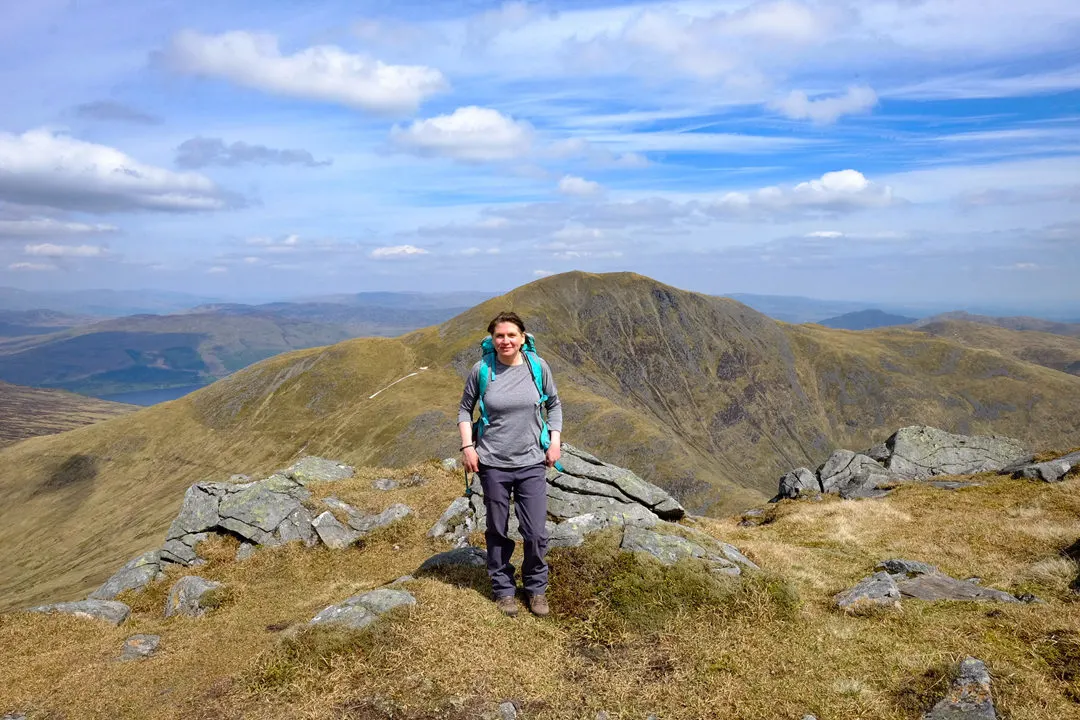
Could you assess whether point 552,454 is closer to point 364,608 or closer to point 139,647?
point 364,608

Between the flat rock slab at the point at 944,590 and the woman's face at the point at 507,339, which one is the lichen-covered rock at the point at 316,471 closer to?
the woman's face at the point at 507,339

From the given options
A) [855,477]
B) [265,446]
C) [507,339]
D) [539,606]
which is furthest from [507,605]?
[265,446]

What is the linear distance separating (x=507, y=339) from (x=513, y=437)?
6.12 ft

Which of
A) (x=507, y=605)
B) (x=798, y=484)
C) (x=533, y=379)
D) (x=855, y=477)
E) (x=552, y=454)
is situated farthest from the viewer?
(x=798, y=484)

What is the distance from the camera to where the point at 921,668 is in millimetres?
9070

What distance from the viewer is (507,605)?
11.3 m

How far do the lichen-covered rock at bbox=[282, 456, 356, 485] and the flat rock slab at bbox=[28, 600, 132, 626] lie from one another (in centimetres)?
807

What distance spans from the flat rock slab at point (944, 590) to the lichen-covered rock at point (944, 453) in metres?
28.6

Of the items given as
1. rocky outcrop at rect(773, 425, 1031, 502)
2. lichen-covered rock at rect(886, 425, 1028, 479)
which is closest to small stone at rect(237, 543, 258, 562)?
rocky outcrop at rect(773, 425, 1031, 502)

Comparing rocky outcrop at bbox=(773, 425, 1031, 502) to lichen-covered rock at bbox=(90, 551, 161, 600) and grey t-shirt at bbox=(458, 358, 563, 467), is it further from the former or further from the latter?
lichen-covered rock at bbox=(90, 551, 161, 600)

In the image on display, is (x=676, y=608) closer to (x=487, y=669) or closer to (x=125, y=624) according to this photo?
(x=487, y=669)

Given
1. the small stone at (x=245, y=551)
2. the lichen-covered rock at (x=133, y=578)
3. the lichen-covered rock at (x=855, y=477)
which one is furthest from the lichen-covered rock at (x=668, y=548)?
the lichen-covered rock at (x=855, y=477)

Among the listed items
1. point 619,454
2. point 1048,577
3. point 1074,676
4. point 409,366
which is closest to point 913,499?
point 1048,577

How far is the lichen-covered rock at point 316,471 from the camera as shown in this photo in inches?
930
